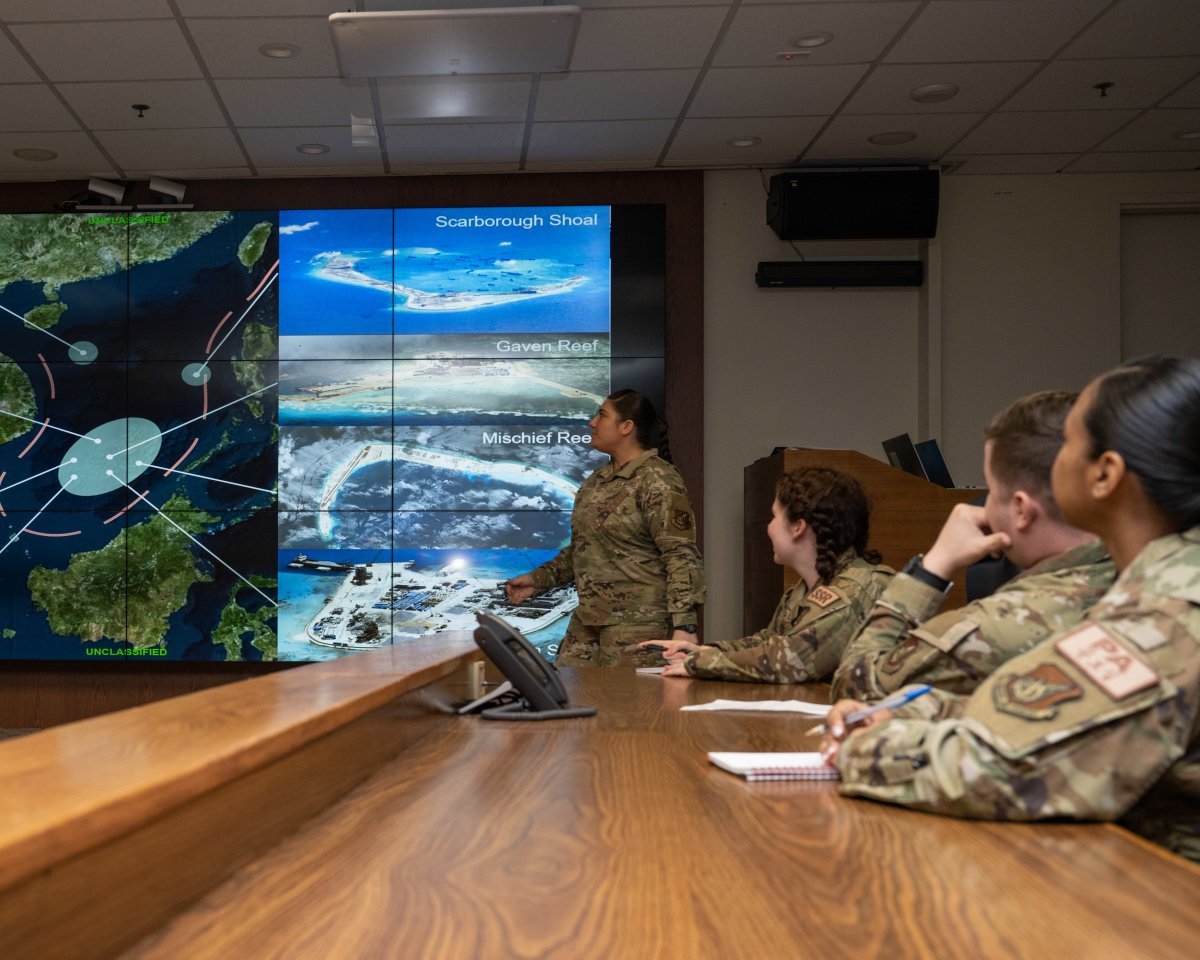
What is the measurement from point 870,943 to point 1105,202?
5.94m

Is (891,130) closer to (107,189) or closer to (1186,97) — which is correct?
(1186,97)

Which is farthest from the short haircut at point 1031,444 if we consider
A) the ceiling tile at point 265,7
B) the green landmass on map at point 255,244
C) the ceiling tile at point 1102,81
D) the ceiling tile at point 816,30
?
the green landmass on map at point 255,244

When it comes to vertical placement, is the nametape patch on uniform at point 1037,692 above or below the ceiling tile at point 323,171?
below

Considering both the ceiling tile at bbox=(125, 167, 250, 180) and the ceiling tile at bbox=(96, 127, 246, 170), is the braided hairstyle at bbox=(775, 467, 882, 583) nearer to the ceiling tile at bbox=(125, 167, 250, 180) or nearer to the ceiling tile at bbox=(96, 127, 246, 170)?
the ceiling tile at bbox=(96, 127, 246, 170)

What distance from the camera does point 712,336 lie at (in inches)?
235

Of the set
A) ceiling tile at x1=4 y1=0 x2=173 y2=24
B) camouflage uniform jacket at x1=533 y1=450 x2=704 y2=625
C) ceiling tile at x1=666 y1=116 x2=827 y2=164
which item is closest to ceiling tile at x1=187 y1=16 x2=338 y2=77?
ceiling tile at x1=4 y1=0 x2=173 y2=24

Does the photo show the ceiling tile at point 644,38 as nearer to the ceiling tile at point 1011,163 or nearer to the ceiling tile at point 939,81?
the ceiling tile at point 939,81

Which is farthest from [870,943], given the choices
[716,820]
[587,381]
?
[587,381]

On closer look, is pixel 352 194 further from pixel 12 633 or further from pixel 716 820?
pixel 716 820

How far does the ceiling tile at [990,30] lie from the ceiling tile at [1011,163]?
1.23 metres

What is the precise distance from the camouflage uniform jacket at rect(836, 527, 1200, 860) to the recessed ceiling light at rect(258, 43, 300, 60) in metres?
3.99

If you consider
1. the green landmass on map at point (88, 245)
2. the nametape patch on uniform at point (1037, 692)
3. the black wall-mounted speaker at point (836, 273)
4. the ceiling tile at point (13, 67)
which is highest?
the ceiling tile at point (13, 67)

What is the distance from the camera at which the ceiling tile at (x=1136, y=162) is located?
5.77 m

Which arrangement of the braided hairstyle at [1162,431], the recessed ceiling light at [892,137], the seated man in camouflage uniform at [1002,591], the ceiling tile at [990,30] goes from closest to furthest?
the braided hairstyle at [1162,431] → the seated man in camouflage uniform at [1002,591] → the ceiling tile at [990,30] → the recessed ceiling light at [892,137]
